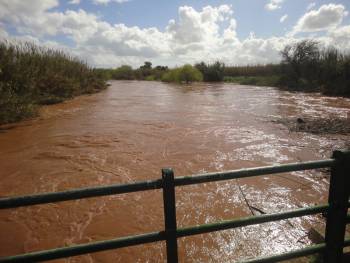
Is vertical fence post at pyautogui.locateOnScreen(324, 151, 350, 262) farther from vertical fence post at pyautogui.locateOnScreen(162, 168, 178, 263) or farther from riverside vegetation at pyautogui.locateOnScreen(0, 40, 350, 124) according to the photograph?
A: riverside vegetation at pyautogui.locateOnScreen(0, 40, 350, 124)

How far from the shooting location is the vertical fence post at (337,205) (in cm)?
205

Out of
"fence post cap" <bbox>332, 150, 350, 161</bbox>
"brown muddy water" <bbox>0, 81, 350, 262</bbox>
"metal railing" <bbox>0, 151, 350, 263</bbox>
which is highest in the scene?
"fence post cap" <bbox>332, 150, 350, 161</bbox>

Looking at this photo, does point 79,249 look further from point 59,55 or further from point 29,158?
point 59,55

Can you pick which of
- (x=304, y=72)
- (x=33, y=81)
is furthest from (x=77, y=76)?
(x=304, y=72)

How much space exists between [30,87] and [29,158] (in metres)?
6.21

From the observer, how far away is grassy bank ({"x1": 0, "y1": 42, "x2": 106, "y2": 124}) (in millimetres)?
9633

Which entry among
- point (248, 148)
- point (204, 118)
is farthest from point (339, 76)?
point (248, 148)

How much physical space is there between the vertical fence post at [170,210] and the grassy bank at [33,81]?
29.5ft

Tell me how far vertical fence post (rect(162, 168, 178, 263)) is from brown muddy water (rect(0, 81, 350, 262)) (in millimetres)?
1470

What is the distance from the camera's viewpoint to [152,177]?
213 inches

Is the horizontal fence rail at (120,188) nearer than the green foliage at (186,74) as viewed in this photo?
Yes

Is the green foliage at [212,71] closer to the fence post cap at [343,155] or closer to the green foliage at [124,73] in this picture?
the green foliage at [124,73]

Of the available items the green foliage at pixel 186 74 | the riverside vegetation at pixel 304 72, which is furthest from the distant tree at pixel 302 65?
the green foliage at pixel 186 74

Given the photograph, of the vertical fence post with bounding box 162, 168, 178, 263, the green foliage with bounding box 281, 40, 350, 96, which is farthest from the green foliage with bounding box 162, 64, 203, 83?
the vertical fence post with bounding box 162, 168, 178, 263
